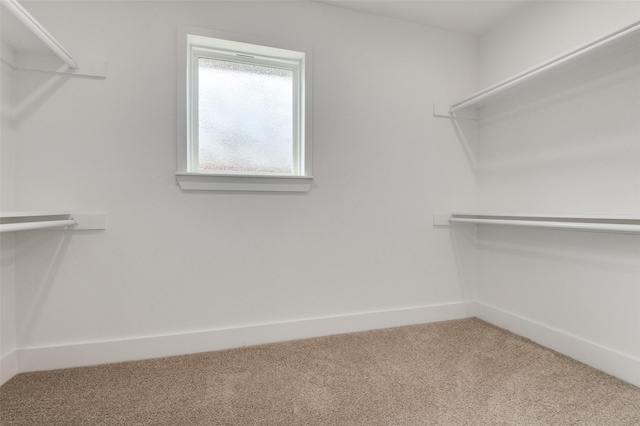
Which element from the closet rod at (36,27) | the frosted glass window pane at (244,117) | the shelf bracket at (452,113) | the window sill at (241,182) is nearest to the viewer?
the closet rod at (36,27)

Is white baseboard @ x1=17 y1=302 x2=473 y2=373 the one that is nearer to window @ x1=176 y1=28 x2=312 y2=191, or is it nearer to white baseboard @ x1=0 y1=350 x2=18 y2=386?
white baseboard @ x1=0 y1=350 x2=18 y2=386

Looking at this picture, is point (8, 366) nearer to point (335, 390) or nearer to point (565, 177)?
point (335, 390)

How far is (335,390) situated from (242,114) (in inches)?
64.2

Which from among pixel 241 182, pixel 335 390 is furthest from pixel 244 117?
pixel 335 390

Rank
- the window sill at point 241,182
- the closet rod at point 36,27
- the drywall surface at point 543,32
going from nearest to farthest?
the closet rod at point 36,27, the drywall surface at point 543,32, the window sill at point 241,182

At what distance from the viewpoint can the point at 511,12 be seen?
78.3 inches

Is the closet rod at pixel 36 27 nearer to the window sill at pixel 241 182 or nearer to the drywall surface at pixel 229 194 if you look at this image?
the drywall surface at pixel 229 194

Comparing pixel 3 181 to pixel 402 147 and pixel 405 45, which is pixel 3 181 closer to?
pixel 402 147

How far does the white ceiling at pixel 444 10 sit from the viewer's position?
190 cm

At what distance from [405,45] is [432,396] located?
2142 mm

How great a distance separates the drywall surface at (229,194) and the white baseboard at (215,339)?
45mm

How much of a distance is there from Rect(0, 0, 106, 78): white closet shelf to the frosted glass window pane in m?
0.56

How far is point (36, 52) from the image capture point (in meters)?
1.46

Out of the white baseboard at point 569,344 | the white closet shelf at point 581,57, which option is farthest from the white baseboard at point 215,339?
the white closet shelf at point 581,57
